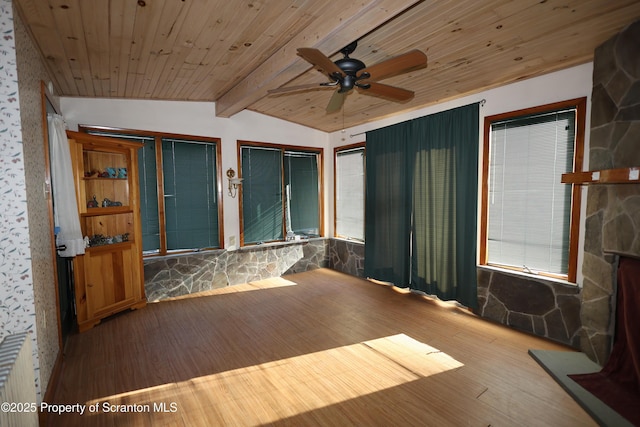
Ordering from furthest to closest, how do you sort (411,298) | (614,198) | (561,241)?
(411,298), (561,241), (614,198)

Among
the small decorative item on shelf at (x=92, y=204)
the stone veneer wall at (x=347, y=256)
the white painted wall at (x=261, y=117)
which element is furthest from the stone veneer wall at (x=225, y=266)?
the small decorative item on shelf at (x=92, y=204)

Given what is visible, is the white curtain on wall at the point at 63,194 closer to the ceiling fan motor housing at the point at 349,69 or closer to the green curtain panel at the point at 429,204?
the ceiling fan motor housing at the point at 349,69

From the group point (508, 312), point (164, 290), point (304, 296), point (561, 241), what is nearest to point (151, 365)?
point (164, 290)

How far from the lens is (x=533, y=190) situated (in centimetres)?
324

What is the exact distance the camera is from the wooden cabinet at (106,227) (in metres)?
3.33

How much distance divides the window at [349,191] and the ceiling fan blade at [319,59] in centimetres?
316

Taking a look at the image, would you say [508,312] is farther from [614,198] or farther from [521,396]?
[614,198]

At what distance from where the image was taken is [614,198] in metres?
2.48

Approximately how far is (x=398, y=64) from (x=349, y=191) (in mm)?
3644

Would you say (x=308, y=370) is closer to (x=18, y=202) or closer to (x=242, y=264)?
(x=18, y=202)

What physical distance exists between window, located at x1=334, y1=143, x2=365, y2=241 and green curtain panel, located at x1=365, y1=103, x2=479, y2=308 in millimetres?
432

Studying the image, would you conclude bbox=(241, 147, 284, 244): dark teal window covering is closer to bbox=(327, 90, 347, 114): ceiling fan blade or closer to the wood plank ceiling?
the wood plank ceiling

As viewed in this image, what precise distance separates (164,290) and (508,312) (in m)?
4.49

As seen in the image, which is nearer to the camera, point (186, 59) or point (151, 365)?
point (151, 365)
